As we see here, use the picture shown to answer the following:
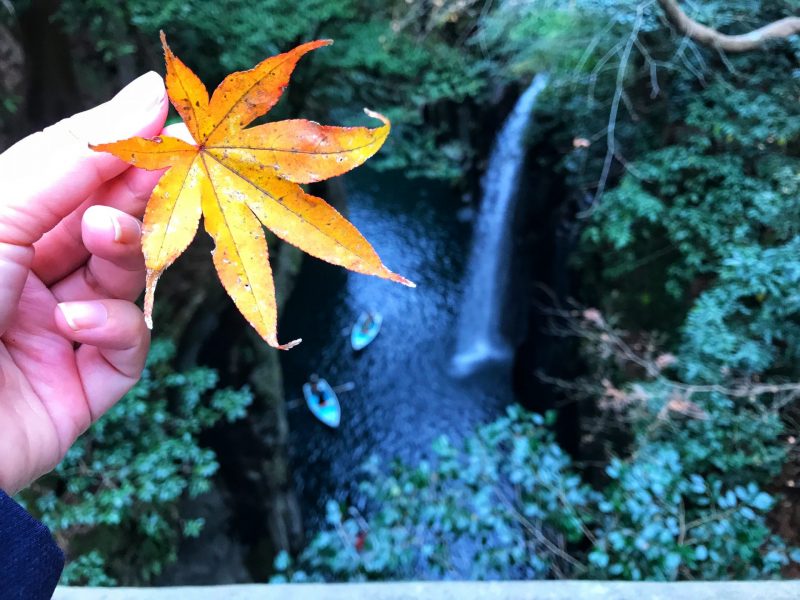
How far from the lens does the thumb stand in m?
0.82

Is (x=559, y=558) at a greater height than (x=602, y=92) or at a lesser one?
lesser

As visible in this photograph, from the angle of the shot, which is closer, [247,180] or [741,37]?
[247,180]

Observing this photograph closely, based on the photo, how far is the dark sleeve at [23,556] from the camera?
0.72m

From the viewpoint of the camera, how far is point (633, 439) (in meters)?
3.84

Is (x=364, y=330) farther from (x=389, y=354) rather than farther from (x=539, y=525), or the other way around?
(x=539, y=525)

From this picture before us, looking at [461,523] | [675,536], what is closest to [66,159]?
[461,523]

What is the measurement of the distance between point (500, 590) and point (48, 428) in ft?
4.06

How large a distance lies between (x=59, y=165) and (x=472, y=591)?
1446 millimetres

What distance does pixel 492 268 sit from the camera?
7820 mm

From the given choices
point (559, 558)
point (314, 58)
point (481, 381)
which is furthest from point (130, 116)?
point (481, 381)

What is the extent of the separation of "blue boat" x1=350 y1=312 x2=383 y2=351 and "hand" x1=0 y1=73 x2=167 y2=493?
6487mm

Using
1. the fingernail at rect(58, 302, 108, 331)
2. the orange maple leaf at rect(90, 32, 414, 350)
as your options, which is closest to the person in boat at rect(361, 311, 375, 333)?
the fingernail at rect(58, 302, 108, 331)

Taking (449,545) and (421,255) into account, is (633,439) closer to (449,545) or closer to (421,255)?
(449,545)

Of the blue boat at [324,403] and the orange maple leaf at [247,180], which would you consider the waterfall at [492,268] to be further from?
the orange maple leaf at [247,180]
